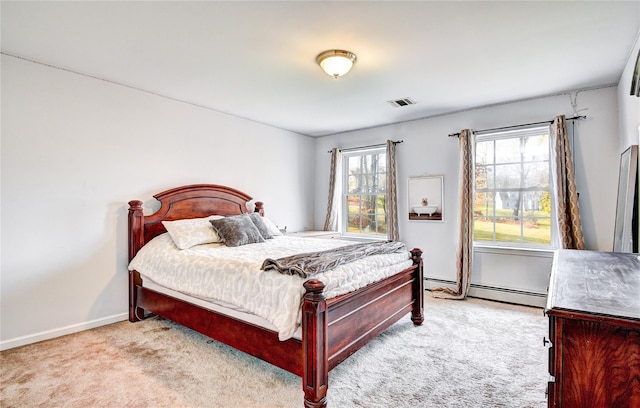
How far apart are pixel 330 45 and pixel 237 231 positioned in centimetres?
211

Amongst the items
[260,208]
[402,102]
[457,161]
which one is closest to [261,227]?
[260,208]

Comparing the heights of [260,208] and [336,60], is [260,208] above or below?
below

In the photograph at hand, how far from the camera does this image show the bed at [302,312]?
A: 6.17ft

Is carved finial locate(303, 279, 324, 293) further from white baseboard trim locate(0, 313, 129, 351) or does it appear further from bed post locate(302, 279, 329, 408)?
white baseboard trim locate(0, 313, 129, 351)

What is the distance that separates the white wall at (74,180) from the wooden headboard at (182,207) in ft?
0.47

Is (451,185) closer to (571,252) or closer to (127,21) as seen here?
(571,252)

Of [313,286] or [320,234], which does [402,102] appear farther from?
[313,286]

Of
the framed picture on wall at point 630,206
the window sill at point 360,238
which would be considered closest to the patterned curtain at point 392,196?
the window sill at point 360,238

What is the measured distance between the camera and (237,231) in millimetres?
3480

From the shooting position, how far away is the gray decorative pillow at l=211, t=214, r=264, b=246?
11.2ft

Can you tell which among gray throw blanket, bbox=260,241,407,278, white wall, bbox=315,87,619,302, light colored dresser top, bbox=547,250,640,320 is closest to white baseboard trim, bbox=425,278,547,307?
white wall, bbox=315,87,619,302

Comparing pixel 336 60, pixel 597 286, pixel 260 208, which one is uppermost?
pixel 336 60

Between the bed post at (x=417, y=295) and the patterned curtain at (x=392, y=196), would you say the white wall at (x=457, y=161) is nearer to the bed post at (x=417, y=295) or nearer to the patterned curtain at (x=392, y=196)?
the patterned curtain at (x=392, y=196)

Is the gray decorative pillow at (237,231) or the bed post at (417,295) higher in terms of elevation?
the gray decorative pillow at (237,231)
